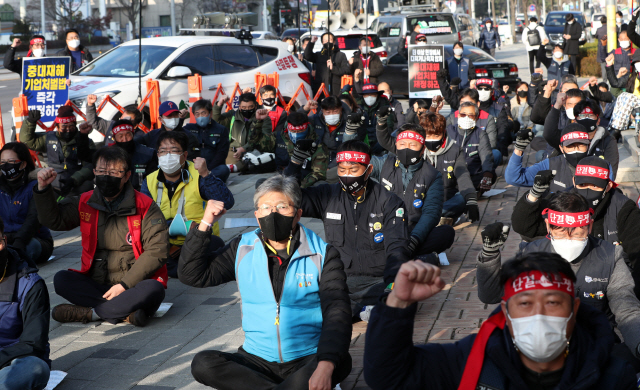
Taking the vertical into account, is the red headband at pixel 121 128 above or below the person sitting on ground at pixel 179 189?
above

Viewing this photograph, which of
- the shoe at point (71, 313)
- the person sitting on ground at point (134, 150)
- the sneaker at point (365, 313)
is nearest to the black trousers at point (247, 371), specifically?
the sneaker at point (365, 313)

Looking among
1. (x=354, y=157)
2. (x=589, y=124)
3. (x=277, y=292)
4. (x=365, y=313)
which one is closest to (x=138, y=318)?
(x=365, y=313)

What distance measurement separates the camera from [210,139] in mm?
10867

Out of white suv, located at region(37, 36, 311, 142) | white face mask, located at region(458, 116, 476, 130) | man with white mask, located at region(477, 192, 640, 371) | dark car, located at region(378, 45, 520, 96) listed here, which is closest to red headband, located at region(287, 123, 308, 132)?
white face mask, located at region(458, 116, 476, 130)

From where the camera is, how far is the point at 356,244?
572 centimetres

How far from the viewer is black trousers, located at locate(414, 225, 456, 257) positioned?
Answer: 6852 millimetres

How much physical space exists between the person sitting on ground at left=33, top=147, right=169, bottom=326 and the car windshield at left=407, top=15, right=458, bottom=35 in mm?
17887

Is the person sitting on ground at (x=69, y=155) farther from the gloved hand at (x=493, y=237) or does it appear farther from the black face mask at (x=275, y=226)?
the gloved hand at (x=493, y=237)

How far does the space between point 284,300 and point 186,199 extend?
3.10 m

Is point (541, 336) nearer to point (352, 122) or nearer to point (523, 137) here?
point (523, 137)

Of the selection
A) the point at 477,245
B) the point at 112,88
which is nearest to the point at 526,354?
the point at 477,245

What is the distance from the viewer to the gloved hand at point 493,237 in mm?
3781

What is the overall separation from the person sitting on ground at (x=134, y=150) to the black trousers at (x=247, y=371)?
4.78 metres

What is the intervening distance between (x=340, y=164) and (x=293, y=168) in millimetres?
872
